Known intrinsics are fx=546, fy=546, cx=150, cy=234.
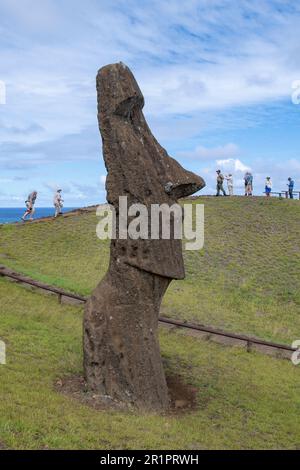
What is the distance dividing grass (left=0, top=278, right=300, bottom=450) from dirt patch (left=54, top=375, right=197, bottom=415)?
0.54ft

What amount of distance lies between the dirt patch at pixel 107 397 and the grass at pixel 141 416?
0.16 m

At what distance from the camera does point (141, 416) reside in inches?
334

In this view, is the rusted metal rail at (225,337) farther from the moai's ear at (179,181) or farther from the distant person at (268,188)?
the distant person at (268,188)

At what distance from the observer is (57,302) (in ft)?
49.5

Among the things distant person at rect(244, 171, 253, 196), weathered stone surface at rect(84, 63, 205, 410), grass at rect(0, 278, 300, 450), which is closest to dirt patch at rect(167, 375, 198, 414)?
grass at rect(0, 278, 300, 450)

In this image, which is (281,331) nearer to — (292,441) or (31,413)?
(292,441)

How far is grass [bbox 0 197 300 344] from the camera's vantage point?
17031 millimetres

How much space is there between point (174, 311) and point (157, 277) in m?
7.23

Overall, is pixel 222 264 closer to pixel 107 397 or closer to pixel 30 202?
pixel 30 202

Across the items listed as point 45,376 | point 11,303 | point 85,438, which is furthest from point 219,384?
point 11,303

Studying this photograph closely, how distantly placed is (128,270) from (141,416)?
7.55 feet

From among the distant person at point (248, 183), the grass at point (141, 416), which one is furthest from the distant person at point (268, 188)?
the grass at point (141, 416)

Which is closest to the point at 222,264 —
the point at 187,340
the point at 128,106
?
the point at 187,340

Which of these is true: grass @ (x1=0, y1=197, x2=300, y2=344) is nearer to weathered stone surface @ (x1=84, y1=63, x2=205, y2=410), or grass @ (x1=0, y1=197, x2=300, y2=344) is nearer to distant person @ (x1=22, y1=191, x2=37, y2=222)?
distant person @ (x1=22, y1=191, x2=37, y2=222)
